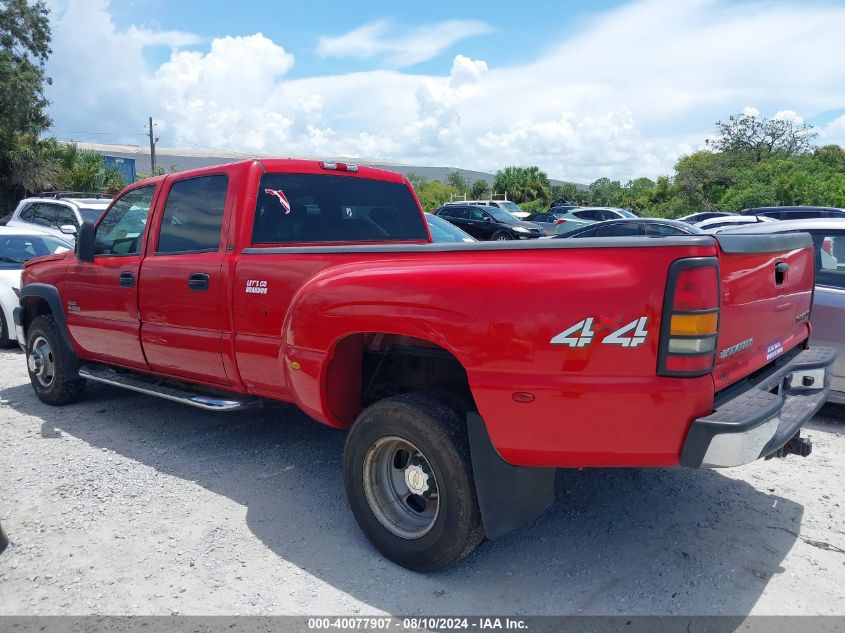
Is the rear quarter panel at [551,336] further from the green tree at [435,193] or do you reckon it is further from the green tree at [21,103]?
the green tree at [435,193]

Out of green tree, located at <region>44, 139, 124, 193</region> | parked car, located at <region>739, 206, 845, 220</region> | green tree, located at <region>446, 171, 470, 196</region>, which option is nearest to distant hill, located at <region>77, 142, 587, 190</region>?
green tree, located at <region>446, 171, 470, 196</region>

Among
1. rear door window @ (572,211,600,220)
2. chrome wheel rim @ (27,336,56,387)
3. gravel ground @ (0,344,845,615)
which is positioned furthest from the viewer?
rear door window @ (572,211,600,220)

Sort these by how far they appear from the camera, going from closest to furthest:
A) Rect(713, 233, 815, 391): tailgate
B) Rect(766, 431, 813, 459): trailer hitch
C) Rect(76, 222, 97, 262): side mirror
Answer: Rect(713, 233, 815, 391): tailgate → Rect(766, 431, 813, 459): trailer hitch → Rect(76, 222, 97, 262): side mirror

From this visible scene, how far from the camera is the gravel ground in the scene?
302 cm

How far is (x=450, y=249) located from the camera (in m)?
2.96

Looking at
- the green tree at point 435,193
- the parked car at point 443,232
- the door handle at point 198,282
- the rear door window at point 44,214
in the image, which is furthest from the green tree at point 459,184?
the door handle at point 198,282

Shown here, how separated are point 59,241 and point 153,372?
20.0 feet

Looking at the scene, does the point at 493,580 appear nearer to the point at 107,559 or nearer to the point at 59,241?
the point at 107,559

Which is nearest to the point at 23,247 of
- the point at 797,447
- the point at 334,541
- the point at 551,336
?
the point at 334,541

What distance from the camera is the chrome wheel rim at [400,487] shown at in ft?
10.6

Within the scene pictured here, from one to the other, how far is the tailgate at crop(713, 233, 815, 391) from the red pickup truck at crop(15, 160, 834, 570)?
0.02 meters

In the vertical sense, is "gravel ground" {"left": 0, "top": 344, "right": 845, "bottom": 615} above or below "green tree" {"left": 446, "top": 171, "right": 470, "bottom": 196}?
below

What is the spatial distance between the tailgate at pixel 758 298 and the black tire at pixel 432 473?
1110mm

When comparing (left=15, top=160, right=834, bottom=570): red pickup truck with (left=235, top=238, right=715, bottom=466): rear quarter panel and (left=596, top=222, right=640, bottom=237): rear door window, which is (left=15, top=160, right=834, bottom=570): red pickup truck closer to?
(left=235, top=238, right=715, bottom=466): rear quarter panel
